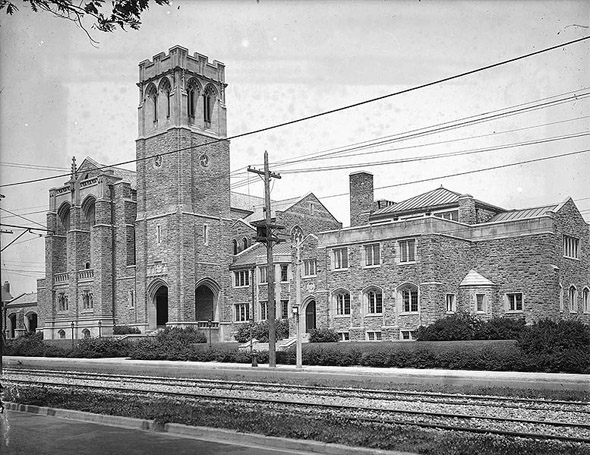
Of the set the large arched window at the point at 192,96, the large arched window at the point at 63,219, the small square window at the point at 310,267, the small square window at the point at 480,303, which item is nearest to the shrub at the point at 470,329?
the small square window at the point at 480,303

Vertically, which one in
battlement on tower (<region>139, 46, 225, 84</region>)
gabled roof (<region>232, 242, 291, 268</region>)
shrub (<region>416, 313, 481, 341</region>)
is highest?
battlement on tower (<region>139, 46, 225, 84</region>)

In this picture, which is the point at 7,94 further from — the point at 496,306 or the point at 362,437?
the point at 496,306

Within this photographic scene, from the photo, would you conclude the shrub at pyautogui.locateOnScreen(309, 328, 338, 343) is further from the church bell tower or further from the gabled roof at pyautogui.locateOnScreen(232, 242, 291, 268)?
the church bell tower

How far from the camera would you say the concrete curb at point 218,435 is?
10695mm

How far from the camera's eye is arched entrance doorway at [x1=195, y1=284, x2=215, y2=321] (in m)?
61.3

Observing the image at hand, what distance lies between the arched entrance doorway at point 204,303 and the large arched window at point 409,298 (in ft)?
79.2

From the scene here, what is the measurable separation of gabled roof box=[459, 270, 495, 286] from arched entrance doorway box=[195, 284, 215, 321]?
2632 centimetres

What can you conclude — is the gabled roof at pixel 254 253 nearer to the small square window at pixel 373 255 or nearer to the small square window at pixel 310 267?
the small square window at pixel 310 267

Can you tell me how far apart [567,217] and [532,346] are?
17.5 meters

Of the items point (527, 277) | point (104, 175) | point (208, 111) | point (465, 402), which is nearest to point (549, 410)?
point (465, 402)

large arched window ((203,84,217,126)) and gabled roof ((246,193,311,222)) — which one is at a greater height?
large arched window ((203,84,217,126))

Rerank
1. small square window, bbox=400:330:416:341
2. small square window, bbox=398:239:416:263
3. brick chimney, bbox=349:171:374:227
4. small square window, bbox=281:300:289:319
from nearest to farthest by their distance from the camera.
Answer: small square window, bbox=400:330:416:341
small square window, bbox=398:239:416:263
small square window, bbox=281:300:289:319
brick chimney, bbox=349:171:374:227

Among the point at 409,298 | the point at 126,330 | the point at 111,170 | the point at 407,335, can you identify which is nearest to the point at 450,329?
the point at 407,335

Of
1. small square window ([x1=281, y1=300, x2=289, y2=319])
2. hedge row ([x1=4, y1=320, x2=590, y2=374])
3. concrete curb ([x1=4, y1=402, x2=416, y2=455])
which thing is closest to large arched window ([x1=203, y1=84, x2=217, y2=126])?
small square window ([x1=281, y1=300, x2=289, y2=319])
